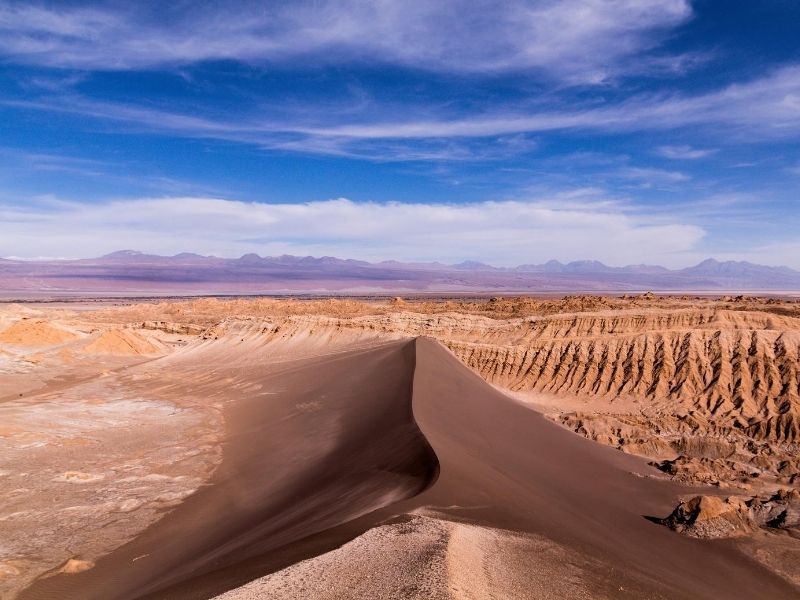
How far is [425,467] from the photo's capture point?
7891mm

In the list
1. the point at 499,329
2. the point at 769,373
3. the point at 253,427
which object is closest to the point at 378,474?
the point at 253,427

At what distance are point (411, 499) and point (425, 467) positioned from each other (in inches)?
58.3

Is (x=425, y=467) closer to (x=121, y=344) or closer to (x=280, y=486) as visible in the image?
(x=280, y=486)

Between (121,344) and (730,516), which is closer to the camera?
(730,516)

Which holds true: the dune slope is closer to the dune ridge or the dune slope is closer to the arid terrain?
the arid terrain

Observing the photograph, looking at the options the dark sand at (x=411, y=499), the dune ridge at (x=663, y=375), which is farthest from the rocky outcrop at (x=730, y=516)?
the dune ridge at (x=663, y=375)

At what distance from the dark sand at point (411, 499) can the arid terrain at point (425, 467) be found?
6 centimetres

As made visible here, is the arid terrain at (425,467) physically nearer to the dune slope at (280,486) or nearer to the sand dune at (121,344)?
the dune slope at (280,486)

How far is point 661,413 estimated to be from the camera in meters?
17.8

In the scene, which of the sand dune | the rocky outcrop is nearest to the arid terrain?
the rocky outcrop

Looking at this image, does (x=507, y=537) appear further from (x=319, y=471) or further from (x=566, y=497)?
(x=319, y=471)

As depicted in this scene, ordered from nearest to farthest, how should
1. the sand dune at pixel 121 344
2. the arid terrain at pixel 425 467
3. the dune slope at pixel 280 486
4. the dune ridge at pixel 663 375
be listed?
the arid terrain at pixel 425 467, the dune slope at pixel 280 486, the dune ridge at pixel 663 375, the sand dune at pixel 121 344

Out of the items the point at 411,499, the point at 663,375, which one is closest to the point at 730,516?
the point at 411,499

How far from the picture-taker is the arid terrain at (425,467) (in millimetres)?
5070
